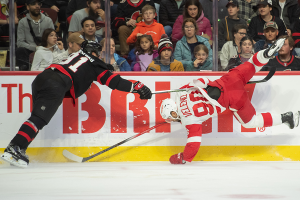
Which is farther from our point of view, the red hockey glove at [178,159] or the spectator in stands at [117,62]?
the spectator in stands at [117,62]

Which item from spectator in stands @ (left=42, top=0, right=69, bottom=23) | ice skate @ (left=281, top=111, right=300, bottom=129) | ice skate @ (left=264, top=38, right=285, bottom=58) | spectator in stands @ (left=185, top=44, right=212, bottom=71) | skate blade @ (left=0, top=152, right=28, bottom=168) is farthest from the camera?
spectator in stands @ (left=185, top=44, right=212, bottom=71)

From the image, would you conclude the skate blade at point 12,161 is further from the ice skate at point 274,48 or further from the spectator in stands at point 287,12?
the spectator in stands at point 287,12

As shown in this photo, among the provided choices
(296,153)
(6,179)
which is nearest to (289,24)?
(296,153)

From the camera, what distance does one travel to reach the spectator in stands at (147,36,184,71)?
130 inches

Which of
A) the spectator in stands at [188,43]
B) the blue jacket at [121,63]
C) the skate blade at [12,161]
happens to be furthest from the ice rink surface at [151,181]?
the spectator in stands at [188,43]

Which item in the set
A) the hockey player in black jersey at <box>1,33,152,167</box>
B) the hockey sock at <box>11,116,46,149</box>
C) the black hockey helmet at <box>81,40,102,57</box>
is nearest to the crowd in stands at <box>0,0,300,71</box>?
the black hockey helmet at <box>81,40,102,57</box>

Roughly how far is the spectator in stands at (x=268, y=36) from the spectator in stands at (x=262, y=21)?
35 millimetres

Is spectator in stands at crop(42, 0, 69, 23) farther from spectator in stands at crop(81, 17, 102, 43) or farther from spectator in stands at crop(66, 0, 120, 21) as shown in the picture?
spectator in stands at crop(81, 17, 102, 43)

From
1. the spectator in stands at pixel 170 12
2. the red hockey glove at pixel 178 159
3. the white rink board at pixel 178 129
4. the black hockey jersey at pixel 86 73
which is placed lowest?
the red hockey glove at pixel 178 159

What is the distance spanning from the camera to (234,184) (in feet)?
6.89

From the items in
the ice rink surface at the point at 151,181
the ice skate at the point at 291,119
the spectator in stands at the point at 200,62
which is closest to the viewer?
the ice rink surface at the point at 151,181

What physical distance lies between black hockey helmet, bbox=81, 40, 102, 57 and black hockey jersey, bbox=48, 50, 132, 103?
7cm

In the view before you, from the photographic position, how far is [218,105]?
2.97 metres

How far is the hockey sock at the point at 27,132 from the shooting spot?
2656 mm
